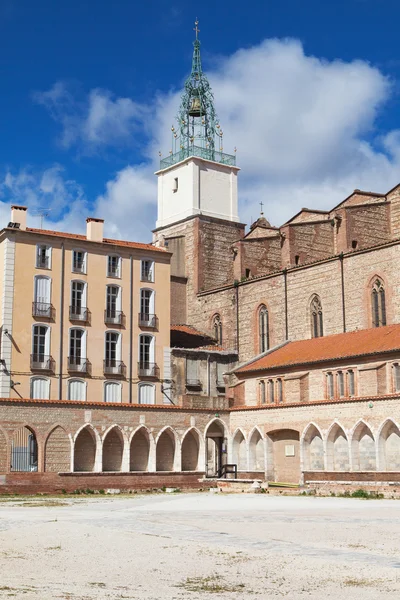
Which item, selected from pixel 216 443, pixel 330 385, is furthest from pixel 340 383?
pixel 216 443

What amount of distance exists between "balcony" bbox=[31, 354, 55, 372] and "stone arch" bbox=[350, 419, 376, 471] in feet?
66.3

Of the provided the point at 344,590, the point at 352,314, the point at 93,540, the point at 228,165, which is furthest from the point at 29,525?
the point at 228,165

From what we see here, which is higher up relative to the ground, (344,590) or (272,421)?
(272,421)

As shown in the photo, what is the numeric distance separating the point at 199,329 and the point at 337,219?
14.4 metres

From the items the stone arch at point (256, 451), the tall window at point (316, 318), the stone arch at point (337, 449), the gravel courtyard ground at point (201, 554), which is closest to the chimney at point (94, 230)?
the tall window at point (316, 318)

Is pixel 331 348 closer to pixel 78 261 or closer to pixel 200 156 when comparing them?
pixel 78 261

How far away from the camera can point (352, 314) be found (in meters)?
52.0

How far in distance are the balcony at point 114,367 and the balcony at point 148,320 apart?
3174 mm

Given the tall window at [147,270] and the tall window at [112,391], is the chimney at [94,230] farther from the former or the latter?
the tall window at [112,391]

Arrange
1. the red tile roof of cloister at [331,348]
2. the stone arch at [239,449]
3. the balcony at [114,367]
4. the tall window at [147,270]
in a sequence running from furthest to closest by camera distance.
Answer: the tall window at [147,270] → the balcony at [114,367] → the stone arch at [239,449] → the red tile roof of cloister at [331,348]

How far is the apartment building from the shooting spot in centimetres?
5109

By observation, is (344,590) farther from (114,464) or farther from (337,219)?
(337,219)

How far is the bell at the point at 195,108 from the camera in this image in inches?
2980

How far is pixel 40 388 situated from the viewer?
51.1 metres
